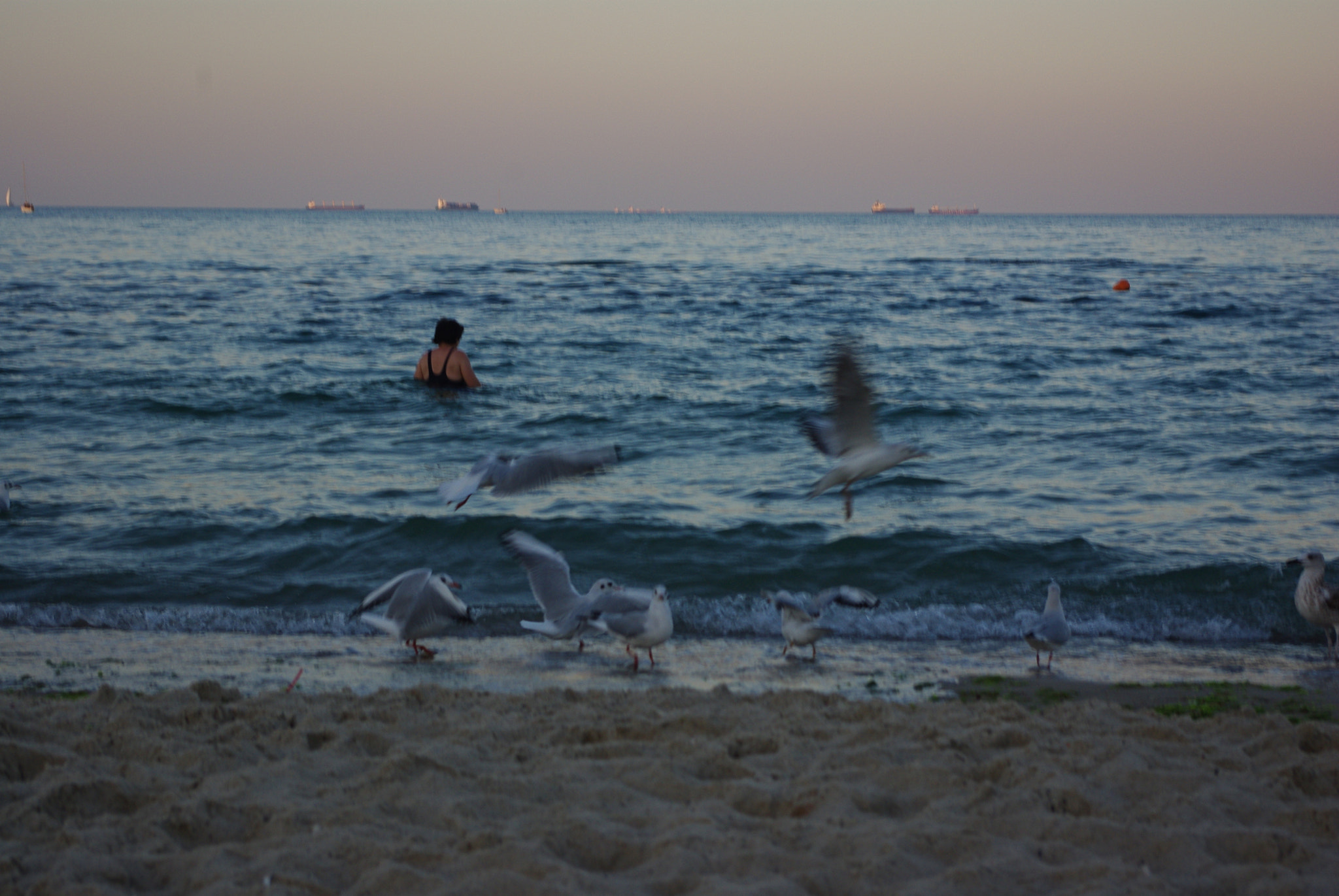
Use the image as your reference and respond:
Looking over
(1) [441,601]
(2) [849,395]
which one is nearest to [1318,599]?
(2) [849,395]

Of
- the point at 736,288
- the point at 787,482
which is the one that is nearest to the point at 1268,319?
the point at 736,288

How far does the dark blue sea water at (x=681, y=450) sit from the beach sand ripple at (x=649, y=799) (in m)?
2.55

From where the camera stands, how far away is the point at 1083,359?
16031 millimetres

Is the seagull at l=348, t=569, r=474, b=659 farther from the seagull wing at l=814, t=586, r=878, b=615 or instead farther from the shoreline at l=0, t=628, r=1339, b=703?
the seagull wing at l=814, t=586, r=878, b=615

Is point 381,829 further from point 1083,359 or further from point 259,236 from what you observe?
point 259,236

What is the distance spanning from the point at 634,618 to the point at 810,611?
1.00 meters

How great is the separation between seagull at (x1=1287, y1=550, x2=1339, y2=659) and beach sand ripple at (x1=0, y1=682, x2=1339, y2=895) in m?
1.99

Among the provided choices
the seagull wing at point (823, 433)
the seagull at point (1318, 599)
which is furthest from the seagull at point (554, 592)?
the seagull at point (1318, 599)

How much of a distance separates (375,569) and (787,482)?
3994mm

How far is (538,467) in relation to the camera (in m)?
6.07

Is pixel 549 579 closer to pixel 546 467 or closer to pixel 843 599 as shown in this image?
pixel 546 467

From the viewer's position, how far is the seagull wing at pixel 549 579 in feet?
20.0

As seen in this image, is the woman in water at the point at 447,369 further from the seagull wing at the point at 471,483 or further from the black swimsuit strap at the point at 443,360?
the seagull wing at the point at 471,483

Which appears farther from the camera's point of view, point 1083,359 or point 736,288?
point 736,288
